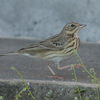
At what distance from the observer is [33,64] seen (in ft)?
15.8

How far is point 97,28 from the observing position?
7305 millimetres

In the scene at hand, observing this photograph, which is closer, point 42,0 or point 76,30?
point 76,30

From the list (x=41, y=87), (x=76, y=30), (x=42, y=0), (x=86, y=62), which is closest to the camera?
(x=41, y=87)

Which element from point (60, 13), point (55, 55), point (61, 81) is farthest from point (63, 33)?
point (60, 13)

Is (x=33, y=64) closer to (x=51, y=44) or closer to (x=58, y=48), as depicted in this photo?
(x=51, y=44)

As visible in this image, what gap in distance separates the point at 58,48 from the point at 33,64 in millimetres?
1063

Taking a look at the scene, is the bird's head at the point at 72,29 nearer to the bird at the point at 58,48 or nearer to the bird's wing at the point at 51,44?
the bird at the point at 58,48

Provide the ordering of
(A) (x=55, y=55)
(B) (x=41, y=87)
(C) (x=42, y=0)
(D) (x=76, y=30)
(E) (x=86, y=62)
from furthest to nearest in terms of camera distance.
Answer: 1. (C) (x=42, y=0)
2. (E) (x=86, y=62)
3. (D) (x=76, y=30)
4. (A) (x=55, y=55)
5. (B) (x=41, y=87)

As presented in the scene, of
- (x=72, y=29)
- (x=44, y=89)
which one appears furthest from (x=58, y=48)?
(x=44, y=89)

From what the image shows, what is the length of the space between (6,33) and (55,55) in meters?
3.91

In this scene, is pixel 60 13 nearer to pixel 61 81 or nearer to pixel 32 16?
pixel 32 16

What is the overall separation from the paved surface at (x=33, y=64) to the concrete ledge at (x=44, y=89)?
203 mm

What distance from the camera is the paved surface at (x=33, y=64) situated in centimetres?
386

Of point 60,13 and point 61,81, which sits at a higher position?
point 60,13
